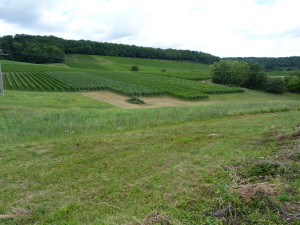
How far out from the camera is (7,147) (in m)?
9.48

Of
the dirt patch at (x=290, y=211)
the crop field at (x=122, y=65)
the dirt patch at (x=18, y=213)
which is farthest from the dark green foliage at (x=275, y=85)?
the dirt patch at (x=18, y=213)

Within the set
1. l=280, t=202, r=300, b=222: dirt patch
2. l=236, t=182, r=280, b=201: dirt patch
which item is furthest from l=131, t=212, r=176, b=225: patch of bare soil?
l=280, t=202, r=300, b=222: dirt patch

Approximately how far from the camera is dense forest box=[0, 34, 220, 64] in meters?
97.2

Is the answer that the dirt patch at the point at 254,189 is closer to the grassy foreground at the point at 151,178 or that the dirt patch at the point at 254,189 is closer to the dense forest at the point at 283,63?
the grassy foreground at the point at 151,178

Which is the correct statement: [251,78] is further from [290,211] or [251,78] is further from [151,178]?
[290,211]

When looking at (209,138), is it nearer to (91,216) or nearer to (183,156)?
(183,156)

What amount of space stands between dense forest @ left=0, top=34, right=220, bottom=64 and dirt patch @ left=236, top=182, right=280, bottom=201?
102799mm

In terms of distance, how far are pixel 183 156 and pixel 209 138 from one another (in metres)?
2.70

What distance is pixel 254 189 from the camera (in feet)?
16.4

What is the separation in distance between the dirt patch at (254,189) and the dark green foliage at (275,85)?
2582 inches

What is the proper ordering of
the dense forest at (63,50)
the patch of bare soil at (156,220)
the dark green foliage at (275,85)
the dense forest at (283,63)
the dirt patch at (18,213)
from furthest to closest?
the dense forest at (283,63), the dense forest at (63,50), the dark green foliage at (275,85), the dirt patch at (18,213), the patch of bare soil at (156,220)

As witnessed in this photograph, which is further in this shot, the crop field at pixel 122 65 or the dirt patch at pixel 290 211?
the crop field at pixel 122 65

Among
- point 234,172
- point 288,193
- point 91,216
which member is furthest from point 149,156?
point 288,193

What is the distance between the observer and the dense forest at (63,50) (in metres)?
97.2
